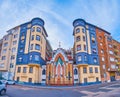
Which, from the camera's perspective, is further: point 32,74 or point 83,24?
point 83,24

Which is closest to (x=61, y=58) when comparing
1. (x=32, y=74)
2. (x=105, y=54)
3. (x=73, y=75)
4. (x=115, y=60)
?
(x=73, y=75)

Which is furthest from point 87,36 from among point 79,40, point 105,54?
point 105,54

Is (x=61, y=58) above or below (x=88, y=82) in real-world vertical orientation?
above

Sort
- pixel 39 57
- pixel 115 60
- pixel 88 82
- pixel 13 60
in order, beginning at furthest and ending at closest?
pixel 115 60 → pixel 13 60 → pixel 39 57 → pixel 88 82

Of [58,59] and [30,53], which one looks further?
[58,59]

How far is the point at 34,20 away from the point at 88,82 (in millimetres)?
30564

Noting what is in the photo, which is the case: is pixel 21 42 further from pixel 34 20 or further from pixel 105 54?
pixel 105 54

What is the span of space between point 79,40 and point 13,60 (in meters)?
26.6

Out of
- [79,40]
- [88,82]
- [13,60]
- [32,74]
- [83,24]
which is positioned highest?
[83,24]

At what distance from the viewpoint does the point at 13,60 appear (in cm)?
4531

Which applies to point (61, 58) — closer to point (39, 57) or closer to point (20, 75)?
point (39, 57)

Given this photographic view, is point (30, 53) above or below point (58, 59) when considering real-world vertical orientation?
above

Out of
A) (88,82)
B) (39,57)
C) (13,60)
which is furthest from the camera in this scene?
(13,60)

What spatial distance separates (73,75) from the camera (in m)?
40.7
